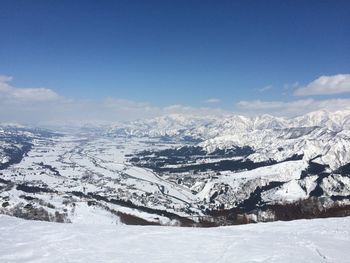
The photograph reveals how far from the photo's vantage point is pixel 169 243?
27781 mm

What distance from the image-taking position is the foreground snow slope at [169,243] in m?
23.4

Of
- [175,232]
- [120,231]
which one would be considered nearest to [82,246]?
[120,231]

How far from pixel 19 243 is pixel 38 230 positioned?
5391mm

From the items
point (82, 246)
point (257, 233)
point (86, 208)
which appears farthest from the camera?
point (86, 208)

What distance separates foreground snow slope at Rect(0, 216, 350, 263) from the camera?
2341 centimetres

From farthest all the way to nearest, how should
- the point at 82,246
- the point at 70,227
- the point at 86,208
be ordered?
the point at 86,208 < the point at 70,227 < the point at 82,246

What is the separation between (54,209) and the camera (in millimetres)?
151625

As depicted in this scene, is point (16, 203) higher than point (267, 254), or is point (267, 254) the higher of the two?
point (267, 254)

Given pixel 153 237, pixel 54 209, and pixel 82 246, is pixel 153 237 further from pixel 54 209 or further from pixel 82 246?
pixel 54 209

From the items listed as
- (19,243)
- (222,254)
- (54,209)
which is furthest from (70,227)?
(54,209)

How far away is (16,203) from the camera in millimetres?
151750

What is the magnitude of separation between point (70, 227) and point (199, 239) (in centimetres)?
1252

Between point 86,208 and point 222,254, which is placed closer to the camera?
point 222,254

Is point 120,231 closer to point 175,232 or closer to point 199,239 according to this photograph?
point 175,232
